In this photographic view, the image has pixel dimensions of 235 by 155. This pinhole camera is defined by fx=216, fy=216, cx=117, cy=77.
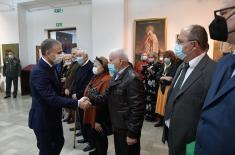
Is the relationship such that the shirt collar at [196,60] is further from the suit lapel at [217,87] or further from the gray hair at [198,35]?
the suit lapel at [217,87]

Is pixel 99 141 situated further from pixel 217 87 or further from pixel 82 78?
pixel 217 87

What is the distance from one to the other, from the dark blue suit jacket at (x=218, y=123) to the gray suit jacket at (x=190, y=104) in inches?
18.8

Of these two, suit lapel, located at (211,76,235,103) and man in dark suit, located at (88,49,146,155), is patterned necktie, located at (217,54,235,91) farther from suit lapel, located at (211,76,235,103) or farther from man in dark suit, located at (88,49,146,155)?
man in dark suit, located at (88,49,146,155)

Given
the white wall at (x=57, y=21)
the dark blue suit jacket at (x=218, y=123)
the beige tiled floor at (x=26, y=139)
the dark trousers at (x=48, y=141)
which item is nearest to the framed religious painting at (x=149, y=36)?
the white wall at (x=57, y=21)

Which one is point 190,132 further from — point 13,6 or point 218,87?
point 13,6

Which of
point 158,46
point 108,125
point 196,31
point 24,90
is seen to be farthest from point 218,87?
point 24,90

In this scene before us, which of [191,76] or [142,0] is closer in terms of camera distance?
[191,76]

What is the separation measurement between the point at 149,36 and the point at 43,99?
174 inches

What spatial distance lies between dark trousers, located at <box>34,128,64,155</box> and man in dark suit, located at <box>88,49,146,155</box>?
2.10ft

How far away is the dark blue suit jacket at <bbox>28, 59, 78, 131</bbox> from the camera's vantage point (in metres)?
2.17

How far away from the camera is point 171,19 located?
5.77m

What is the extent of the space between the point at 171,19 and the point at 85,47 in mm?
3147

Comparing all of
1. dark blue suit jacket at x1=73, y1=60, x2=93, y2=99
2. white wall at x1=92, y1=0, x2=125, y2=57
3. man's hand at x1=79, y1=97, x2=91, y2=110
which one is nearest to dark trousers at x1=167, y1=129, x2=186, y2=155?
man's hand at x1=79, y1=97, x2=91, y2=110

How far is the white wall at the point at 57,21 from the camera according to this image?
7402mm
